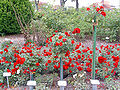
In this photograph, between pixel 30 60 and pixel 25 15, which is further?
pixel 25 15

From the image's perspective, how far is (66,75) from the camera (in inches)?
109

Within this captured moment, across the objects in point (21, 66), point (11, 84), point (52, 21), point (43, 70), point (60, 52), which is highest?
point (52, 21)

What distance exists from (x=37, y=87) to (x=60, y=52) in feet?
2.24

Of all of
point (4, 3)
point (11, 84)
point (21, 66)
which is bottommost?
point (11, 84)

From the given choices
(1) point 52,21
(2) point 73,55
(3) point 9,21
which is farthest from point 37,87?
(3) point 9,21

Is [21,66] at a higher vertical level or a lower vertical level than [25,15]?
lower

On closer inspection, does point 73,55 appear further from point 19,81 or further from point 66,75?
point 19,81

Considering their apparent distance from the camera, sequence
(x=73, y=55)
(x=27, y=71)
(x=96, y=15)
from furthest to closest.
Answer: (x=73, y=55)
(x=27, y=71)
(x=96, y=15)

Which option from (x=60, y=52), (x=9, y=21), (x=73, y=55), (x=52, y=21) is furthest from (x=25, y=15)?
(x=60, y=52)

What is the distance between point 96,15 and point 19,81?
1716 mm

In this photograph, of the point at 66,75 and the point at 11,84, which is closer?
A: the point at 11,84

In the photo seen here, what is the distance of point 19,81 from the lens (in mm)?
2518

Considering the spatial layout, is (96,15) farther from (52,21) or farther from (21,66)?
(52,21)

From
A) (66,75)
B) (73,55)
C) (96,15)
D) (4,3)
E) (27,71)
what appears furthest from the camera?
(4,3)
